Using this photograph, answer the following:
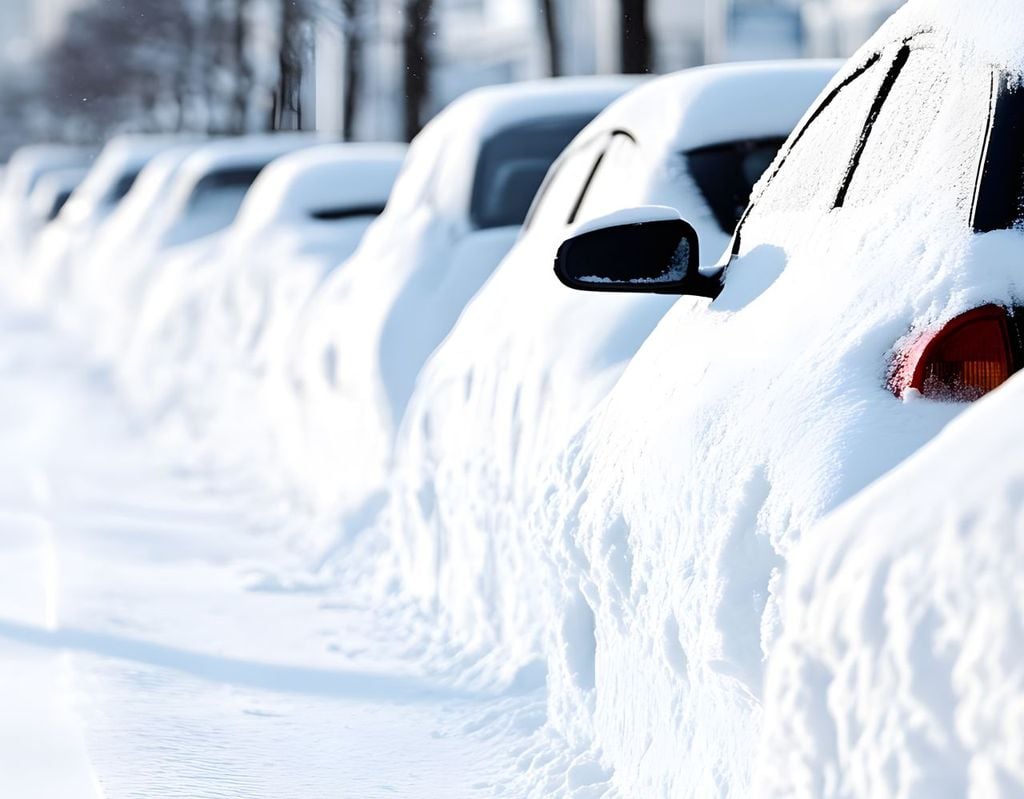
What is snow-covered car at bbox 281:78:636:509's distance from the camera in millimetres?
7312

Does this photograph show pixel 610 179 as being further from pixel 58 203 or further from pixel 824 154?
pixel 58 203

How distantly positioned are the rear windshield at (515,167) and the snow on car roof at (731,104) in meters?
2.02

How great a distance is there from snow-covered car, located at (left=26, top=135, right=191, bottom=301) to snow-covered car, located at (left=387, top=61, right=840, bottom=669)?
1357 cm

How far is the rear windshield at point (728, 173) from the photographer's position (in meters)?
5.47

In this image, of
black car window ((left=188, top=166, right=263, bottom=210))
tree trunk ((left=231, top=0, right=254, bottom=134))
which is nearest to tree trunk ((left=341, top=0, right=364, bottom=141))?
tree trunk ((left=231, top=0, right=254, bottom=134))

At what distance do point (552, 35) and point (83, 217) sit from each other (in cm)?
536

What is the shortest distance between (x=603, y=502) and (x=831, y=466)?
1061 mm

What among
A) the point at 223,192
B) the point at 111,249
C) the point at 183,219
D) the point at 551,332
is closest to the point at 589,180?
→ the point at 551,332

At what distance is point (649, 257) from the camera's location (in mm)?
3848

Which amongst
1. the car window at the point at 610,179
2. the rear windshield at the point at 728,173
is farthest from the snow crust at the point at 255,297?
the rear windshield at the point at 728,173

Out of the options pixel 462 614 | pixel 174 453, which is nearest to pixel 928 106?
pixel 462 614

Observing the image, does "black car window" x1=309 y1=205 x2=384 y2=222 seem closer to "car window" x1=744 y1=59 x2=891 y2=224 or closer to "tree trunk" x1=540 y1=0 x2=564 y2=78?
"car window" x1=744 y1=59 x2=891 y2=224

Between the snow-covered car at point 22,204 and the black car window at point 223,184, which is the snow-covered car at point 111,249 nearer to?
the black car window at point 223,184

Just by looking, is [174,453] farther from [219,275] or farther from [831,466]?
[831,466]
